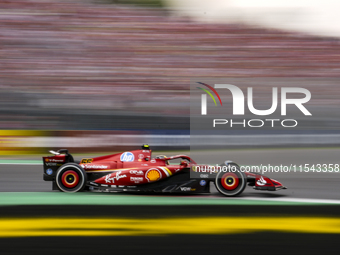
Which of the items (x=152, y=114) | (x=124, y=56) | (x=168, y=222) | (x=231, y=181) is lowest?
(x=168, y=222)

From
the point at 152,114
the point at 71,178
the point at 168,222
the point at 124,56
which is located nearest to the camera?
the point at 168,222

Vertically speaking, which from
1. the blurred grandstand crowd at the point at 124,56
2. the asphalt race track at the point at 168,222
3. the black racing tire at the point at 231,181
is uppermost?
the blurred grandstand crowd at the point at 124,56

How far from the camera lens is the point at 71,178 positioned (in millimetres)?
6434

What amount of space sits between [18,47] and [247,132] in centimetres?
979

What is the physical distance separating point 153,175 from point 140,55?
11060 mm

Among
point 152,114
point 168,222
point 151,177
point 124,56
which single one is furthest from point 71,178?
point 124,56

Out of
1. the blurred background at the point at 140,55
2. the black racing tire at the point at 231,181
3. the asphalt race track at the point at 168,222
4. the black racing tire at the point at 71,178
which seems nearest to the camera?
the asphalt race track at the point at 168,222

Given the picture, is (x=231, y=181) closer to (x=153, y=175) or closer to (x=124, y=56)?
(x=153, y=175)

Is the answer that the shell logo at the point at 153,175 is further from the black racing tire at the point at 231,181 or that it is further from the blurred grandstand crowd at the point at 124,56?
the blurred grandstand crowd at the point at 124,56

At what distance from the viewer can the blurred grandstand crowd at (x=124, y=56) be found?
49.3ft

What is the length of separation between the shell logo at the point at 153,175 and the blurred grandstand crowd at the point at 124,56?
8.02 meters

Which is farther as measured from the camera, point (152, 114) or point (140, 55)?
point (140, 55)

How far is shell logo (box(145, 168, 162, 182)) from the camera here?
6238mm

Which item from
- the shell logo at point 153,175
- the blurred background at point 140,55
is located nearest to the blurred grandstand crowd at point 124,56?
the blurred background at point 140,55
